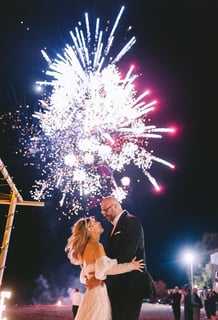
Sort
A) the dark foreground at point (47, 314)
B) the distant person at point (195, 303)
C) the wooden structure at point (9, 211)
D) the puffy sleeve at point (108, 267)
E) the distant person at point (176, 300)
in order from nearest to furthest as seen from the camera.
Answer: the puffy sleeve at point (108, 267) < the wooden structure at point (9, 211) < the distant person at point (195, 303) < the distant person at point (176, 300) < the dark foreground at point (47, 314)

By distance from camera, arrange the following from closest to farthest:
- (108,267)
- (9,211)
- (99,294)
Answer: (108,267) < (99,294) < (9,211)

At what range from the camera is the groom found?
170 inches

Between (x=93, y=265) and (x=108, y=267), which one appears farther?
(x=93, y=265)

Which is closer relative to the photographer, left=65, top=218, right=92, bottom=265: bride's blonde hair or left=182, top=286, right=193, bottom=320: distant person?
left=65, top=218, right=92, bottom=265: bride's blonde hair

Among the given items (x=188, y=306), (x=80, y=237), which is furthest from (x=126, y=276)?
(x=188, y=306)

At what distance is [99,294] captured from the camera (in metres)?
4.43

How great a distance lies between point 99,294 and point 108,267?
15.5 inches

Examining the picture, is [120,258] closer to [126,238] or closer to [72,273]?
[126,238]

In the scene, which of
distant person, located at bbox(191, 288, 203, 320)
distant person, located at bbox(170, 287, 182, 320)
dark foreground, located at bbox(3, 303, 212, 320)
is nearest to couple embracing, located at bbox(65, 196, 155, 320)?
distant person, located at bbox(191, 288, 203, 320)

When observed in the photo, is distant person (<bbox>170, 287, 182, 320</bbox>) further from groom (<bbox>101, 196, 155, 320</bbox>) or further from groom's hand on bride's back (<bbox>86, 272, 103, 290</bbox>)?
groom's hand on bride's back (<bbox>86, 272, 103, 290</bbox>)

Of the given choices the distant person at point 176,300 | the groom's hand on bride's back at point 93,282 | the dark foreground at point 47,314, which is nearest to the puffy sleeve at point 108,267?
the groom's hand on bride's back at point 93,282

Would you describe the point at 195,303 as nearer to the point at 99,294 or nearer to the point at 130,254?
the point at 99,294

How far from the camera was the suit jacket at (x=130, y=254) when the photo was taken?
14.2 ft

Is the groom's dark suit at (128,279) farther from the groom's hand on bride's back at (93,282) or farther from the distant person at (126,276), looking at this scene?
the groom's hand on bride's back at (93,282)
